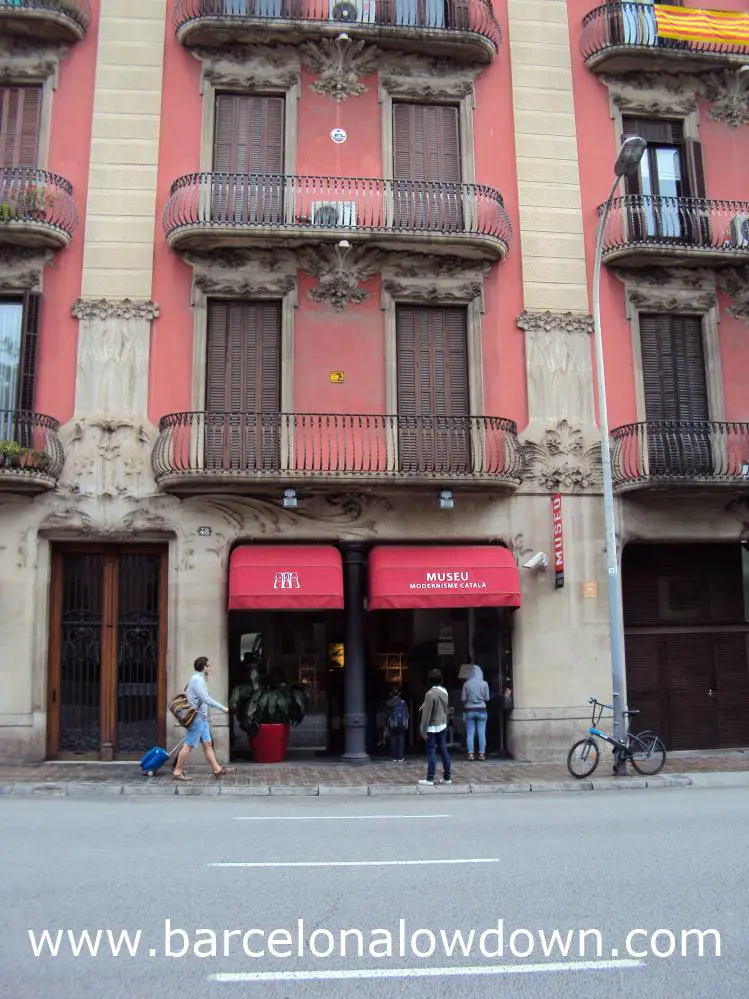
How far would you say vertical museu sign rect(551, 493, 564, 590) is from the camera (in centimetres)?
1716

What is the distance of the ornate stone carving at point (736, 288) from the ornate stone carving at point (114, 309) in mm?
11161

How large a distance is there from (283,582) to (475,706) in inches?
162

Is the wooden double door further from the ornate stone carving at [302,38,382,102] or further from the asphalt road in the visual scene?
the ornate stone carving at [302,38,382,102]

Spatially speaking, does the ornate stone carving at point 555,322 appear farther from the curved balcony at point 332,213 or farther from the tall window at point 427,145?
the tall window at point 427,145

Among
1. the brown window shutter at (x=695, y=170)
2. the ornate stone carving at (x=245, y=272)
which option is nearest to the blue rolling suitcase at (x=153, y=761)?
the ornate stone carving at (x=245, y=272)

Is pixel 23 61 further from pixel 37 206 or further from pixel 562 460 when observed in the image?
pixel 562 460

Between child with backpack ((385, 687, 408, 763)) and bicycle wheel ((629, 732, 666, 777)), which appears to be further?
child with backpack ((385, 687, 408, 763))

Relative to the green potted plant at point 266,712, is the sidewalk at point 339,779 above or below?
below

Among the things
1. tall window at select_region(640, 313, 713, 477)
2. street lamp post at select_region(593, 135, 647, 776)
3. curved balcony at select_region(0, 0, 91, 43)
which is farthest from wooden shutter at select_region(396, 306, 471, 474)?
curved balcony at select_region(0, 0, 91, 43)

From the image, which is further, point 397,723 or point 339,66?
point 339,66

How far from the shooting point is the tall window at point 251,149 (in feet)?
58.2

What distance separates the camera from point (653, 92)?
19.6 m

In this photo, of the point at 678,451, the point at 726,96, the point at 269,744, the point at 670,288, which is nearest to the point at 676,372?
the point at 670,288

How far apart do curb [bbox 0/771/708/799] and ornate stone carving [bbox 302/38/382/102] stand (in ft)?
43.0
